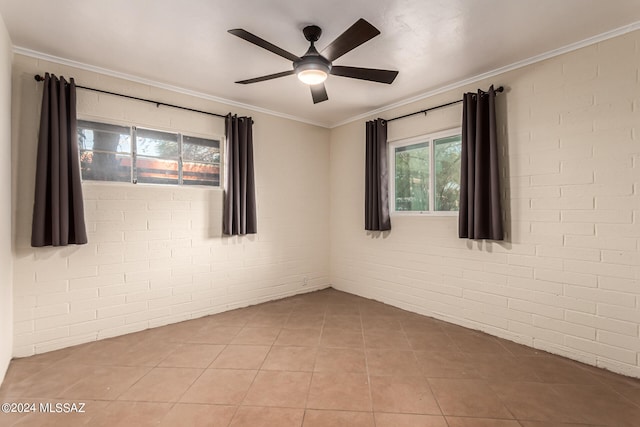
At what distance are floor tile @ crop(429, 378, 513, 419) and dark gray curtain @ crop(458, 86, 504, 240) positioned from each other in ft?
4.46

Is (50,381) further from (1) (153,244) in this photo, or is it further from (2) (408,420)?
(2) (408,420)

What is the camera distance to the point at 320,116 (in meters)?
4.39

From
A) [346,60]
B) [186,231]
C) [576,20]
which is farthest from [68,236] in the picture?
[576,20]

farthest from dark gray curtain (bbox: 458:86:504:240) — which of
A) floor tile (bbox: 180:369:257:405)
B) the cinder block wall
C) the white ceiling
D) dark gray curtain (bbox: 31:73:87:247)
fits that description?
the cinder block wall

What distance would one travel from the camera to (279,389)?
2051mm

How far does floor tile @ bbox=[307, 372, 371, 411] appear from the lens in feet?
6.17

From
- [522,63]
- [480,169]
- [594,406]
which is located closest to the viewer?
[594,406]

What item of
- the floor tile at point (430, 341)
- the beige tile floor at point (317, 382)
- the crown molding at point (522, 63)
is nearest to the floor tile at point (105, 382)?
the beige tile floor at point (317, 382)

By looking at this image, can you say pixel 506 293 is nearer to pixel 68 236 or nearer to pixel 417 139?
pixel 417 139

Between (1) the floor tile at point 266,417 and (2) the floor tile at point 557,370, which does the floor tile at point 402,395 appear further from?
(2) the floor tile at point 557,370

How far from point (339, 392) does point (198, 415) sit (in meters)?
0.92

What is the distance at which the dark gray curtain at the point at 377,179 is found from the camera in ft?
12.6

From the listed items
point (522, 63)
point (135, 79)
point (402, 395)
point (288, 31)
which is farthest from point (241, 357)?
point (522, 63)

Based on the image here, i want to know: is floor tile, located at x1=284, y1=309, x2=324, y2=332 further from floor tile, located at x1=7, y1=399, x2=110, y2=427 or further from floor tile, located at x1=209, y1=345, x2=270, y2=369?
floor tile, located at x1=7, y1=399, x2=110, y2=427
